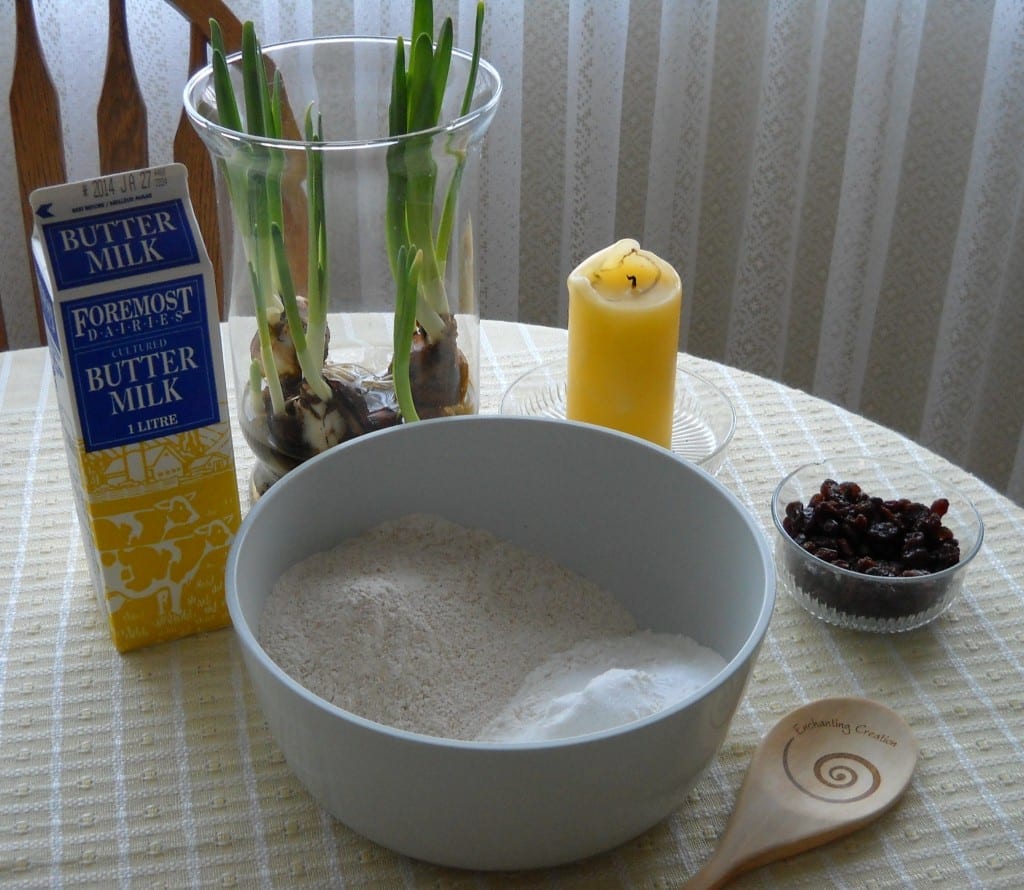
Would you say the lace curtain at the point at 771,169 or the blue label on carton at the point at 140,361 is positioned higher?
the blue label on carton at the point at 140,361

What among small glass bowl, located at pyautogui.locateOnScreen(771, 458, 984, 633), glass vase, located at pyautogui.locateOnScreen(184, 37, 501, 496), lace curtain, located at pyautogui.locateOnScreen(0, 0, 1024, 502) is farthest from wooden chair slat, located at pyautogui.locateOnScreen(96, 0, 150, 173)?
small glass bowl, located at pyautogui.locateOnScreen(771, 458, 984, 633)

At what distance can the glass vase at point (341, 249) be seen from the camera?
659 millimetres

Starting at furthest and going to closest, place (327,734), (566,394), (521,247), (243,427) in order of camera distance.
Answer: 1. (521,247)
2. (566,394)
3. (243,427)
4. (327,734)

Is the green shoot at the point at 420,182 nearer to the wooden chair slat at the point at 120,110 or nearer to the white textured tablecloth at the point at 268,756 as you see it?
the white textured tablecloth at the point at 268,756

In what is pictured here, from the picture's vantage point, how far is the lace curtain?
143 cm

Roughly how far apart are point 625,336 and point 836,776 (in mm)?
296

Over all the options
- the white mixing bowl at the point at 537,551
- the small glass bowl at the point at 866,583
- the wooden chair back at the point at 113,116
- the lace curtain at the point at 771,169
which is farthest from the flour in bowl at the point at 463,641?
the lace curtain at the point at 771,169

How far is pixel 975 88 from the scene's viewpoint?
1.50 meters

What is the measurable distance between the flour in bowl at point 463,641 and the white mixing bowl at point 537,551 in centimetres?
2

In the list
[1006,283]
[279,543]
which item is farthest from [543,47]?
[279,543]

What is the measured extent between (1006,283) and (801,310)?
262 millimetres

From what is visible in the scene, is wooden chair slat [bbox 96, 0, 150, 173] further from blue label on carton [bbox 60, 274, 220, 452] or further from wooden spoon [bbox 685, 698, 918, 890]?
wooden spoon [bbox 685, 698, 918, 890]

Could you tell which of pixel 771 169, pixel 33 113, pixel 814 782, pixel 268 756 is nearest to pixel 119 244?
pixel 268 756

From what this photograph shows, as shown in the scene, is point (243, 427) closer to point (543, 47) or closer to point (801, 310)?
point (543, 47)
